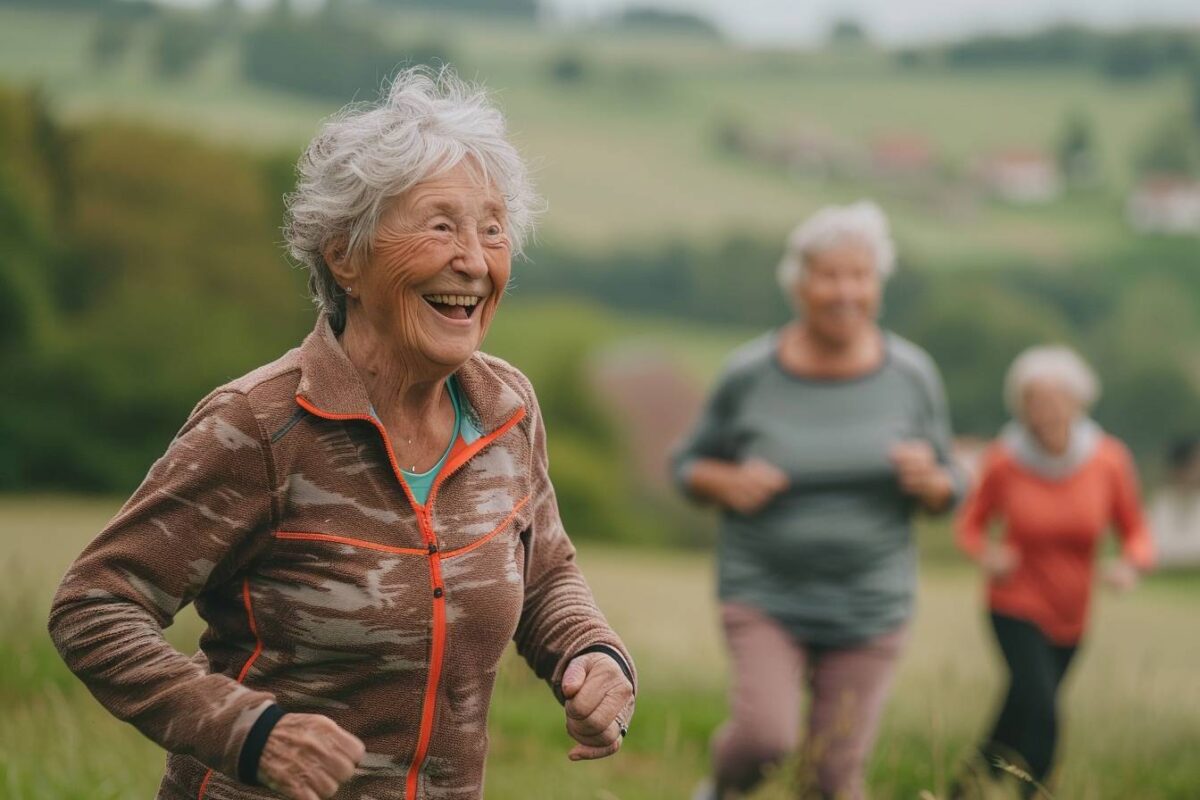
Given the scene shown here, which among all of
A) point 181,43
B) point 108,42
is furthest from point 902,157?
point 108,42

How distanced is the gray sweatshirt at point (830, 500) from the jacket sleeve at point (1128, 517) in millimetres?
1308

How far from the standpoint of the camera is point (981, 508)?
6402mm

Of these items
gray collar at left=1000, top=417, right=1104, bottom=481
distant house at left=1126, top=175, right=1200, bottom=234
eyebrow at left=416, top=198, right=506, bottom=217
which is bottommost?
distant house at left=1126, top=175, right=1200, bottom=234

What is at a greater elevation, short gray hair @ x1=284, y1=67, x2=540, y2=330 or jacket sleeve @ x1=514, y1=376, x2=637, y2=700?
short gray hair @ x1=284, y1=67, x2=540, y2=330

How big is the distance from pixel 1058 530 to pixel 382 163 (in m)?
4.20

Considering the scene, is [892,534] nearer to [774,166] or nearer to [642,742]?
[642,742]

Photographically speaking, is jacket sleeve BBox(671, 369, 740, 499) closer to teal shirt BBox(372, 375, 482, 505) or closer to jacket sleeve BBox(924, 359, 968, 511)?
jacket sleeve BBox(924, 359, 968, 511)

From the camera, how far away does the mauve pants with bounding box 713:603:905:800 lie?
473 cm

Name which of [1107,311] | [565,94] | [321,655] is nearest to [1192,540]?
[1107,311]

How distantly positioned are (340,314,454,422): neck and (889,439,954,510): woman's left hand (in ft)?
8.71

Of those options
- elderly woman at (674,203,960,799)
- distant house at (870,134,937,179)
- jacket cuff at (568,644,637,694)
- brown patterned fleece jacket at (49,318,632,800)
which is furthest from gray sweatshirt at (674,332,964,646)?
distant house at (870,134,937,179)

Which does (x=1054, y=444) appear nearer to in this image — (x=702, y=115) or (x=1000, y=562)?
(x=1000, y=562)

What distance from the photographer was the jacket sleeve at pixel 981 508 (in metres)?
6.27

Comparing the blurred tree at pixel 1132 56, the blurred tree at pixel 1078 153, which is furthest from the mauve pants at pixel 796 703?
the blurred tree at pixel 1132 56
